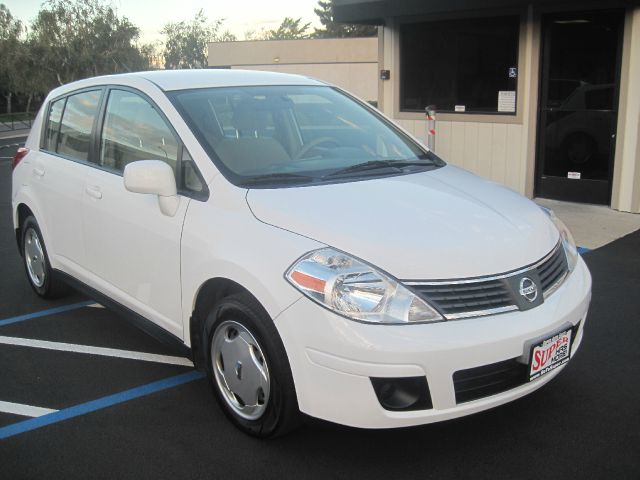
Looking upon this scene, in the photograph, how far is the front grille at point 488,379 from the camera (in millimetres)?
2818

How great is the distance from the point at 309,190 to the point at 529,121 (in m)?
6.57

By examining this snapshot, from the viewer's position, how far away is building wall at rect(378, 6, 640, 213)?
827cm

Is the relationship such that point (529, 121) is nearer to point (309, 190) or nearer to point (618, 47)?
point (618, 47)

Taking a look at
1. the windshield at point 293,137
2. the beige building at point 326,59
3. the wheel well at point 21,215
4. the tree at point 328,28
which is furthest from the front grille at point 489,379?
the tree at point 328,28

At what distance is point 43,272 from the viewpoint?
5.41 meters

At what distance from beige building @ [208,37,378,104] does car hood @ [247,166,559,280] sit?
3907 centimetres

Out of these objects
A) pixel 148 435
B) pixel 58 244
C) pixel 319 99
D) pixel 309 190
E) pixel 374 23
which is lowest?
pixel 148 435

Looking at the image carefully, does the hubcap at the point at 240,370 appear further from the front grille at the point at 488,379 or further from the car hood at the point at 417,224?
the front grille at the point at 488,379

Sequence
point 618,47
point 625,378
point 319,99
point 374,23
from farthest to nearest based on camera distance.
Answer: point 374,23, point 618,47, point 319,99, point 625,378

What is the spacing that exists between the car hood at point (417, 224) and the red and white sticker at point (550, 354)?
0.36 meters

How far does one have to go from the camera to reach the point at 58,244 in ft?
16.1

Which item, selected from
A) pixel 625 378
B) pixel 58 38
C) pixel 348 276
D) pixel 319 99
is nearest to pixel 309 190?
pixel 348 276

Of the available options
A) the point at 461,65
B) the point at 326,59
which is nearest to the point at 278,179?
the point at 461,65

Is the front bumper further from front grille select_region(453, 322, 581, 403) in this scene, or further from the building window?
the building window
